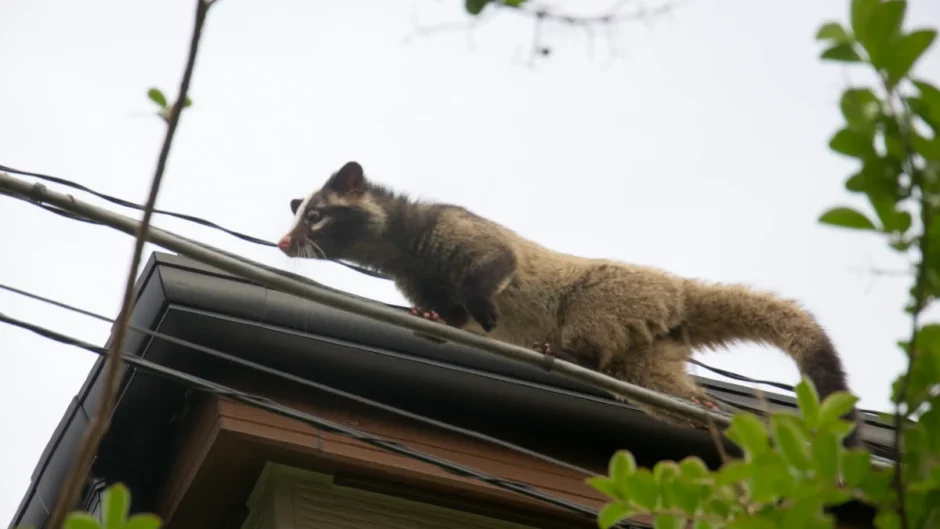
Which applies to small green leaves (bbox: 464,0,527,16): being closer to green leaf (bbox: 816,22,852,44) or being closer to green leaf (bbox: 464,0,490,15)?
green leaf (bbox: 464,0,490,15)

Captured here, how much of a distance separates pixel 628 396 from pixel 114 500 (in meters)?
2.59

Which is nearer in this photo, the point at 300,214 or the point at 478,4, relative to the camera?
the point at 478,4

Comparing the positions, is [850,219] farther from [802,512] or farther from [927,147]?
[802,512]

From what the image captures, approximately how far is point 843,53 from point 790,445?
65 cm

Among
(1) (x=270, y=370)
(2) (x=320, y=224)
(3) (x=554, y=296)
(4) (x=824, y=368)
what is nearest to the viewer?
(1) (x=270, y=370)

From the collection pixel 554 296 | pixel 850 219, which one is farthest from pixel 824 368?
pixel 850 219

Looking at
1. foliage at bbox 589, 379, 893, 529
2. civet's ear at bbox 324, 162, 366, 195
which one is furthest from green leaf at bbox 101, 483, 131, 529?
civet's ear at bbox 324, 162, 366, 195

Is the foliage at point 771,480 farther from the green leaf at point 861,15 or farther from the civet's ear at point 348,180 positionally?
the civet's ear at point 348,180

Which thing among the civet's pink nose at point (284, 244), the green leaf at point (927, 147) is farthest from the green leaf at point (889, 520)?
the civet's pink nose at point (284, 244)

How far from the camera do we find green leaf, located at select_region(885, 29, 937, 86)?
1.75 meters

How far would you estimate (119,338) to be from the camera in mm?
1724

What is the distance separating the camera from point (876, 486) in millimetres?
1964

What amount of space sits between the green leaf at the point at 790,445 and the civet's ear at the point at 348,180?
20.0 ft

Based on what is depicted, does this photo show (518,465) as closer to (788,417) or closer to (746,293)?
(746,293)
